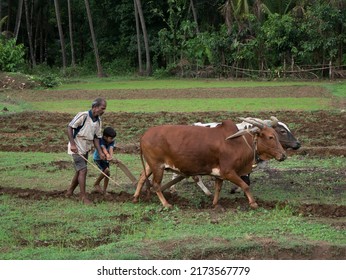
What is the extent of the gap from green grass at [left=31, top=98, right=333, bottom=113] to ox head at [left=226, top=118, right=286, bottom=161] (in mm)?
12946

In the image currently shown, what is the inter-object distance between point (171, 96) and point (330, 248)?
2278cm

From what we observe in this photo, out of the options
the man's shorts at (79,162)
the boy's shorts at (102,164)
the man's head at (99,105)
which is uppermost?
the man's head at (99,105)

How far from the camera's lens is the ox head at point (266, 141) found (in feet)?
34.9

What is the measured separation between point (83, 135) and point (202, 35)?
33.4 meters

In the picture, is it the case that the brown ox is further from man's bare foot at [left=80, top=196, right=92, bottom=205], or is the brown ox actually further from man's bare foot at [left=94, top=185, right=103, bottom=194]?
man's bare foot at [left=94, top=185, right=103, bottom=194]

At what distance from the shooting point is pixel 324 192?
11.5 metres

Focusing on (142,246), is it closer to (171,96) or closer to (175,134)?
(175,134)

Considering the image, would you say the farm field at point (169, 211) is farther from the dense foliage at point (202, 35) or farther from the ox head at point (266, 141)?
the dense foliage at point (202, 35)

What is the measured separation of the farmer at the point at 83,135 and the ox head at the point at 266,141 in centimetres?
218

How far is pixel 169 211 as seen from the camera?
10.2 m

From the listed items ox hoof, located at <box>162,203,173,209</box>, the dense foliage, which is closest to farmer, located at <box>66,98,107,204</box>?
ox hoof, located at <box>162,203,173,209</box>

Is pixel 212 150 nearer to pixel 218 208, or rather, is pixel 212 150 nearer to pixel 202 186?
pixel 218 208

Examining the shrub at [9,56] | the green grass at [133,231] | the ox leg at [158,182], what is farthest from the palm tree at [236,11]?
the green grass at [133,231]

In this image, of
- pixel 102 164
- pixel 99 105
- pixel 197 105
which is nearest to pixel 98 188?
pixel 102 164
